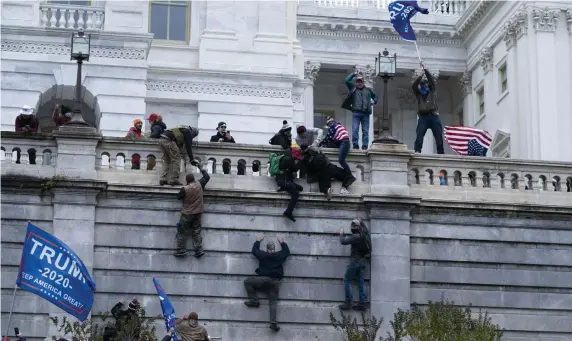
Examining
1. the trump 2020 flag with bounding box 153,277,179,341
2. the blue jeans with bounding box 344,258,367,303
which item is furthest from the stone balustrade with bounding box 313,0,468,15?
the trump 2020 flag with bounding box 153,277,179,341

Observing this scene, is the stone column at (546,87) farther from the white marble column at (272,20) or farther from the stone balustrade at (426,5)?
the white marble column at (272,20)

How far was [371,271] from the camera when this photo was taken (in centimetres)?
3497

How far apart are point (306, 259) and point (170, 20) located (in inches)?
686

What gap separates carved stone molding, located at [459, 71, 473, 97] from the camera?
223 ft

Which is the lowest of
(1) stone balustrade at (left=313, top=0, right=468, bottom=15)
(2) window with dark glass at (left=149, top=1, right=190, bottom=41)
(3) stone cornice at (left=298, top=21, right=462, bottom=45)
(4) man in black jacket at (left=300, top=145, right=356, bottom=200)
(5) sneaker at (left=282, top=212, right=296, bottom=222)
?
(5) sneaker at (left=282, top=212, right=296, bottom=222)

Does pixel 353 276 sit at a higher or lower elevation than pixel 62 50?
lower

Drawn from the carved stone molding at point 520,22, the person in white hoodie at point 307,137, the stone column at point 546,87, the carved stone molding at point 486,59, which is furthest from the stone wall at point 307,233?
the carved stone molding at point 486,59

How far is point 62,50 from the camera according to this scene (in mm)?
45969

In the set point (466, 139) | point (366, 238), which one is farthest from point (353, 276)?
point (466, 139)

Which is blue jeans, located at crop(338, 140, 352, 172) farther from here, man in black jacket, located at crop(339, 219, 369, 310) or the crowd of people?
man in black jacket, located at crop(339, 219, 369, 310)

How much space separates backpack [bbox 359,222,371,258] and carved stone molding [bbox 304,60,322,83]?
32.0 metres

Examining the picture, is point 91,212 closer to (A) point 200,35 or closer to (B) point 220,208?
(B) point 220,208

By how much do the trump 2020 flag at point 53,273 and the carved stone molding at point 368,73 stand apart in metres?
36.4

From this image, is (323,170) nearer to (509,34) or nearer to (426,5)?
(509,34)
